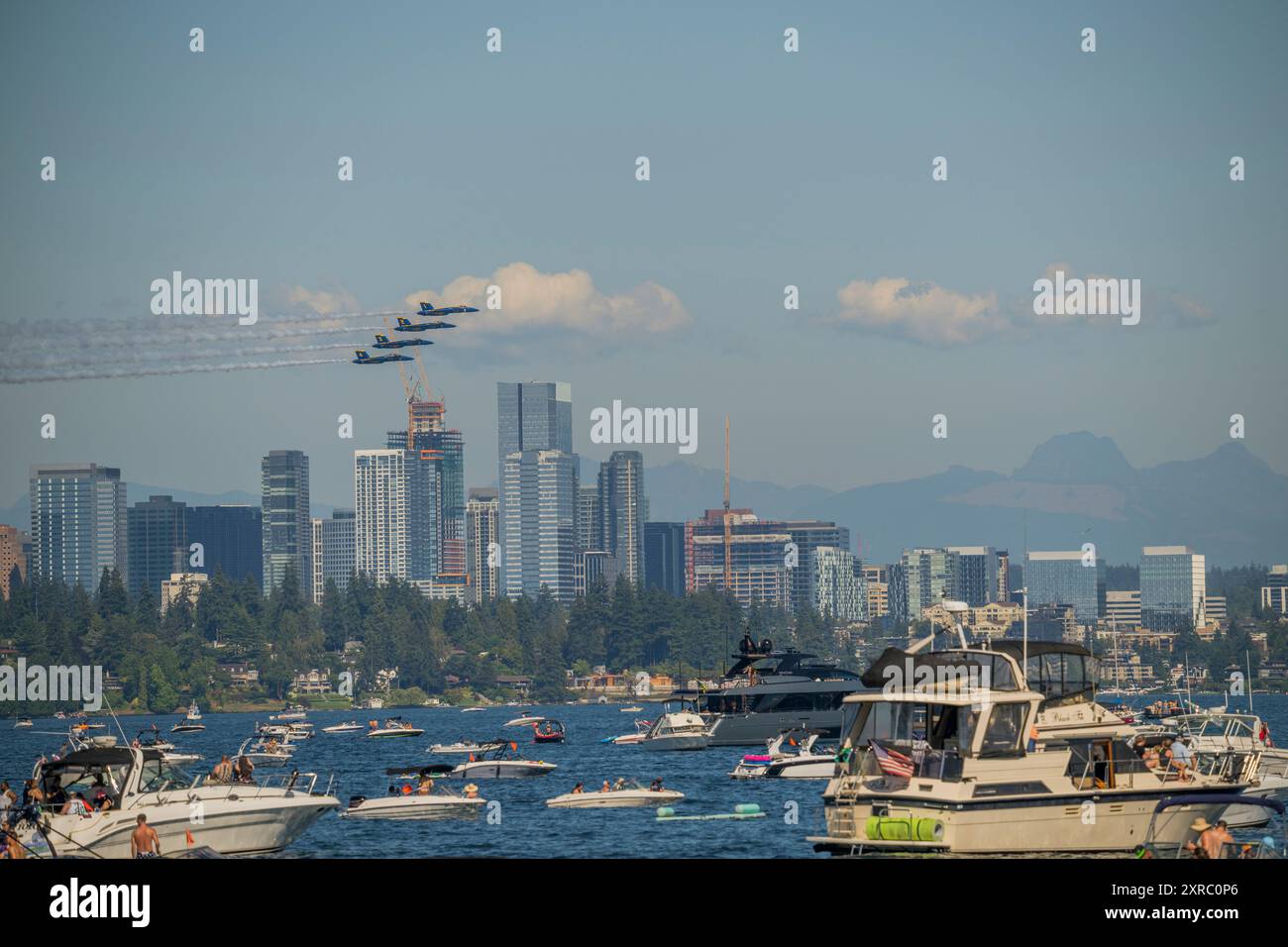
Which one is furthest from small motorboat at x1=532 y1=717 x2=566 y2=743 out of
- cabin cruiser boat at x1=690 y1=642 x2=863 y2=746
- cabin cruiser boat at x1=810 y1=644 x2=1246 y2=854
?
cabin cruiser boat at x1=810 y1=644 x2=1246 y2=854

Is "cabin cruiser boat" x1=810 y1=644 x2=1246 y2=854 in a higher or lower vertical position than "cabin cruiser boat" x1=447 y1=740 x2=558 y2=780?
higher

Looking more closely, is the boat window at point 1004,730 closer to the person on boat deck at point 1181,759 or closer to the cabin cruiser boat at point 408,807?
the person on boat deck at point 1181,759

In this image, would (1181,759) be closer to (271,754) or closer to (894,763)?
(894,763)

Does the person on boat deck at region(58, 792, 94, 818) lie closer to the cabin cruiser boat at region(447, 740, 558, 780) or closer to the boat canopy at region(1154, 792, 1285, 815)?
the boat canopy at region(1154, 792, 1285, 815)

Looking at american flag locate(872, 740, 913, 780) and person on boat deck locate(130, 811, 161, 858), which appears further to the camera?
american flag locate(872, 740, 913, 780)

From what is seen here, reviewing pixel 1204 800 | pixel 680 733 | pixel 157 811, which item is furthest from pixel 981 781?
pixel 680 733

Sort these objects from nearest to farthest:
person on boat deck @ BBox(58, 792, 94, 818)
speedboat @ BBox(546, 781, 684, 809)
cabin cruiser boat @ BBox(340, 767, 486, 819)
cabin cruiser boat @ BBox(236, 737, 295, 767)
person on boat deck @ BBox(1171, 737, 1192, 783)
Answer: person on boat deck @ BBox(1171, 737, 1192, 783) < person on boat deck @ BBox(58, 792, 94, 818) < cabin cruiser boat @ BBox(340, 767, 486, 819) < speedboat @ BBox(546, 781, 684, 809) < cabin cruiser boat @ BBox(236, 737, 295, 767)
